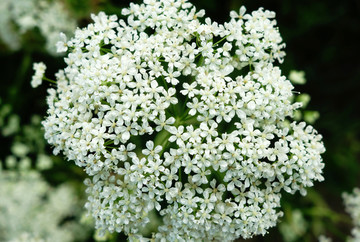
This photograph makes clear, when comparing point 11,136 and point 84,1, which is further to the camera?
point 11,136

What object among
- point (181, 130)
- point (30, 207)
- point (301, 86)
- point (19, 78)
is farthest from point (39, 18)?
point (301, 86)

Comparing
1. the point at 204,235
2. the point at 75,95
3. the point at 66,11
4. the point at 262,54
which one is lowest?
the point at 204,235

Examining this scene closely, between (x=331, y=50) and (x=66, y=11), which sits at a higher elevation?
(x=331, y=50)

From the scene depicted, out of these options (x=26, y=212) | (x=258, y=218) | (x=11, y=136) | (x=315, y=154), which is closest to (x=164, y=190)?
(x=258, y=218)

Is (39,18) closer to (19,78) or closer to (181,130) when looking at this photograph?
(19,78)

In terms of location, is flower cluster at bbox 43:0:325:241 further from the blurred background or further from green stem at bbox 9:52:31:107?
green stem at bbox 9:52:31:107

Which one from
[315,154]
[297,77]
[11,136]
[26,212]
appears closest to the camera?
[315,154]

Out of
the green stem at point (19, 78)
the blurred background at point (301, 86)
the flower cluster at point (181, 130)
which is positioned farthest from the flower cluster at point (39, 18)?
the flower cluster at point (181, 130)

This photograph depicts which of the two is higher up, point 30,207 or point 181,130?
point 181,130

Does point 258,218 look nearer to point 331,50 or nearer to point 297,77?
point 297,77
